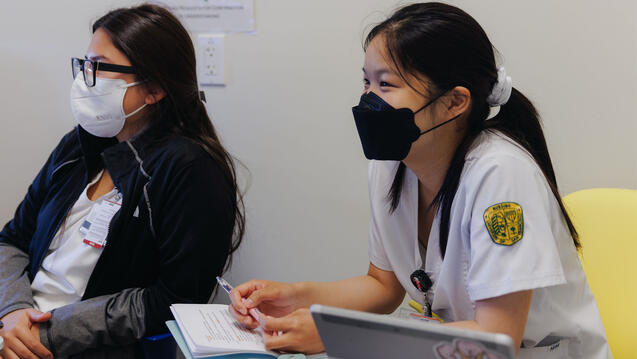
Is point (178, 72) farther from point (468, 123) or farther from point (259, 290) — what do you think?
point (468, 123)

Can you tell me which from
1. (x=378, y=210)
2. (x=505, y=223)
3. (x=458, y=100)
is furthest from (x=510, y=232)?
(x=378, y=210)

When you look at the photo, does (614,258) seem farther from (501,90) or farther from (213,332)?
(213,332)

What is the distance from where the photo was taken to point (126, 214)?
1.44 m

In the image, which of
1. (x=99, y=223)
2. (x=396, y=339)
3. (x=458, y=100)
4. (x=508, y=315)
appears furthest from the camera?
(x=99, y=223)

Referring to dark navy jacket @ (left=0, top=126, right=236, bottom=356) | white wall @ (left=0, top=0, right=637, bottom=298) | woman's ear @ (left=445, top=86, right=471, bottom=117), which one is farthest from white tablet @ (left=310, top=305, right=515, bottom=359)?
white wall @ (left=0, top=0, right=637, bottom=298)

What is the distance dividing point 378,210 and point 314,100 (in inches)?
27.6

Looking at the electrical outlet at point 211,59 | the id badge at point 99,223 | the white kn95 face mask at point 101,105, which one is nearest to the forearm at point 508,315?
the id badge at point 99,223

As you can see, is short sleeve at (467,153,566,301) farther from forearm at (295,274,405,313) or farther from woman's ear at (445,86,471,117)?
forearm at (295,274,405,313)

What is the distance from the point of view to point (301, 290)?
4.11 feet

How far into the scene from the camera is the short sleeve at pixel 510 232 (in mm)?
944

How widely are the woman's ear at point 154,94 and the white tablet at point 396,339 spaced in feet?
3.39

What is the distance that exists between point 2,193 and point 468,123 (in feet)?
6.52

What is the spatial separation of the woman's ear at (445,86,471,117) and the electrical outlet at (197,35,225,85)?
1110 mm

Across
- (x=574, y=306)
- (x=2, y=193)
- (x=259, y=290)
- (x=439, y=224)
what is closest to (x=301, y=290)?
(x=259, y=290)
